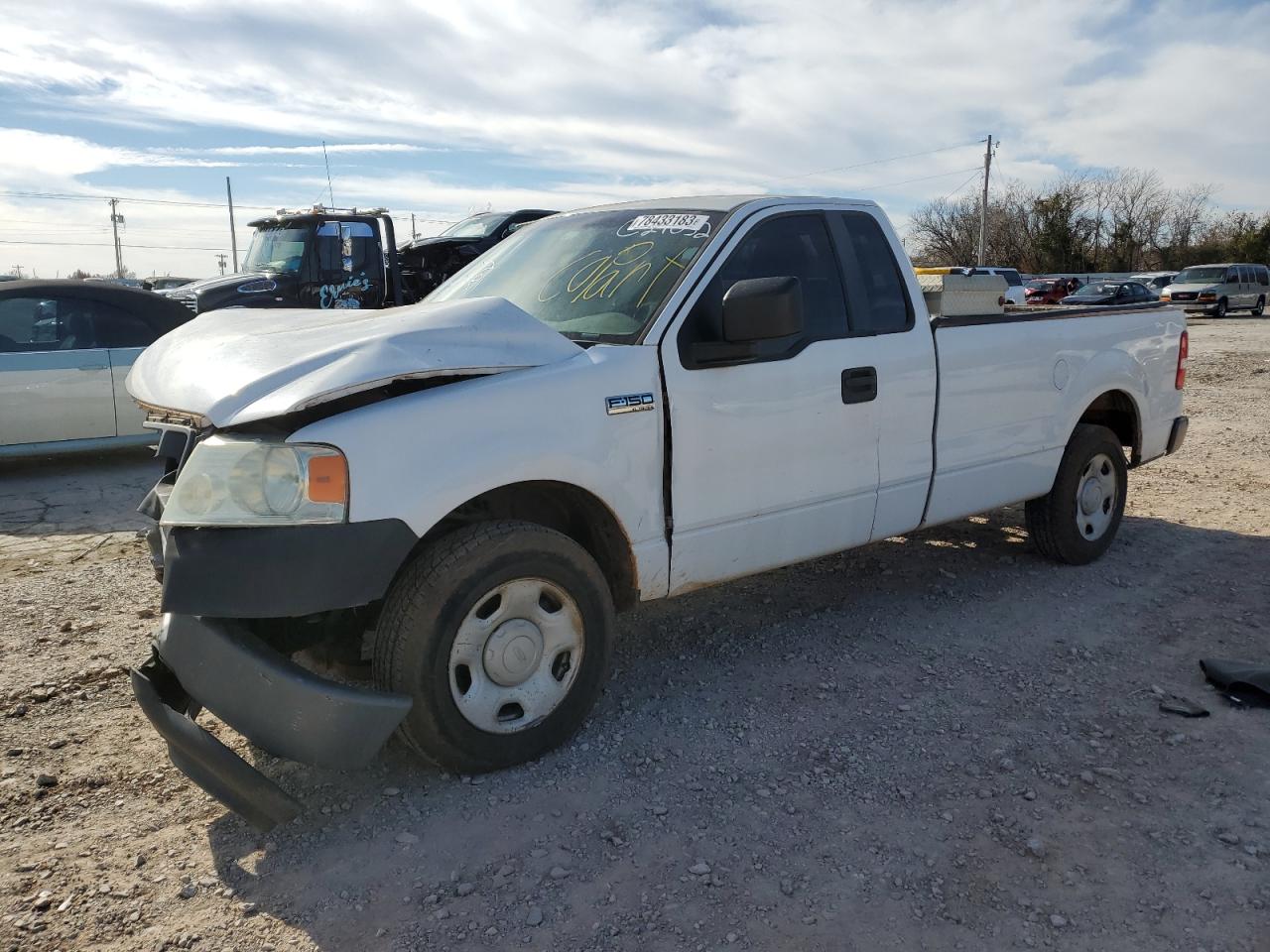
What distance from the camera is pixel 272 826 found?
288 centimetres

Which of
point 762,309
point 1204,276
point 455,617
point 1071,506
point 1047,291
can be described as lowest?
point 1071,506

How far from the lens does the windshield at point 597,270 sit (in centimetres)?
382

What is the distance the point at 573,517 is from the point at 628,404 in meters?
0.51

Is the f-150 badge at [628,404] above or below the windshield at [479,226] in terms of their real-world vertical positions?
below

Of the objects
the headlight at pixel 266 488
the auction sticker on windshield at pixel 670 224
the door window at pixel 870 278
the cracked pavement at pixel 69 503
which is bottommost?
the cracked pavement at pixel 69 503

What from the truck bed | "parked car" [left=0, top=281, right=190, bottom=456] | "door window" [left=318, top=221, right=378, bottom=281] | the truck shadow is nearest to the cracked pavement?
"parked car" [left=0, top=281, right=190, bottom=456]

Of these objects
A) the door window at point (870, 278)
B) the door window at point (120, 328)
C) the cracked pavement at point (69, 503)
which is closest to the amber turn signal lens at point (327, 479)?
the door window at point (870, 278)

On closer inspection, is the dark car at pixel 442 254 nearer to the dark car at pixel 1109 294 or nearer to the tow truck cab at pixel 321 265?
the tow truck cab at pixel 321 265

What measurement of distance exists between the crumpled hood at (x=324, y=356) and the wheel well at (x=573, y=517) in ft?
1.53

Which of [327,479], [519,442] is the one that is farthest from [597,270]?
[327,479]

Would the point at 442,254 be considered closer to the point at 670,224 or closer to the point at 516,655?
the point at 670,224

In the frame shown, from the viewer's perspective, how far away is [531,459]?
10.7 ft

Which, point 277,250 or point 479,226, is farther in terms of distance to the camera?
point 479,226

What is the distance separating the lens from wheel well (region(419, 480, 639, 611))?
11.4ft
